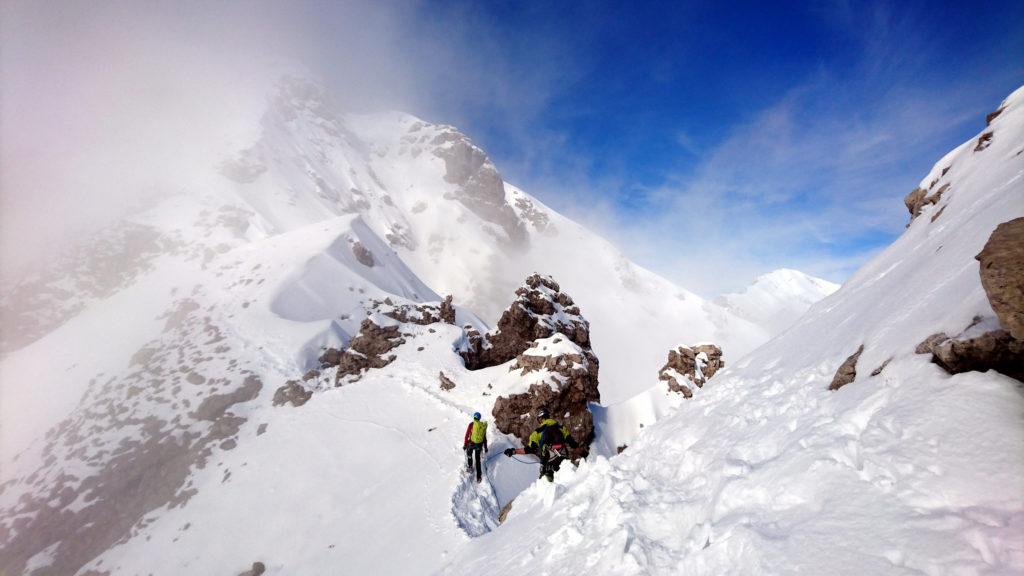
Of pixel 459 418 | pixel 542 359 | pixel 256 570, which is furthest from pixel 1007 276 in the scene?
pixel 542 359

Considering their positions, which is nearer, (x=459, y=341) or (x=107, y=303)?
(x=459, y=341)

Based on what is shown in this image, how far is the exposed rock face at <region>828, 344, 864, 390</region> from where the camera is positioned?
268 inches

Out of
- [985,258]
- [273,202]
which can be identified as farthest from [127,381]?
[273,202]

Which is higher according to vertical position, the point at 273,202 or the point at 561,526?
the point at 273,202

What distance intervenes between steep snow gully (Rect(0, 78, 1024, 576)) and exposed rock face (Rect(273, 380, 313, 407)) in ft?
0.58

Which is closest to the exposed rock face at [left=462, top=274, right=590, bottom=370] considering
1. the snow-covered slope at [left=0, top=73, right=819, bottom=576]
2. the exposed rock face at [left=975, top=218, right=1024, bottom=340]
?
the snow-covered slope at [left=0, top=73, right=819, bottom=576]

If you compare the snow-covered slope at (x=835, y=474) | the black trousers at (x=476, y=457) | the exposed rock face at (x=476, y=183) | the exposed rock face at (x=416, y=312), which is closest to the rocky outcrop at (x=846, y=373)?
the snow-covered slope at (x=835, y=474)

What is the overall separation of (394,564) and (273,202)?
7561 cm

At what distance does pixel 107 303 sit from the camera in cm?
3938

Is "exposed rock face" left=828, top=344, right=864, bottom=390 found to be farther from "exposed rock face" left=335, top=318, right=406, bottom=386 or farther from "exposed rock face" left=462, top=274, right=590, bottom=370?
"exposed rock face" left=335, top=318, right=406, bottom=386

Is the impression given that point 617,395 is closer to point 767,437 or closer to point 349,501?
point 349,501

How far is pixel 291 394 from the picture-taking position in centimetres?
2762

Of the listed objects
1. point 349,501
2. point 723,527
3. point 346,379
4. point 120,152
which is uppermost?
point 120,152

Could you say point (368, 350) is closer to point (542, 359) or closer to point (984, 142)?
point (542, 359)
